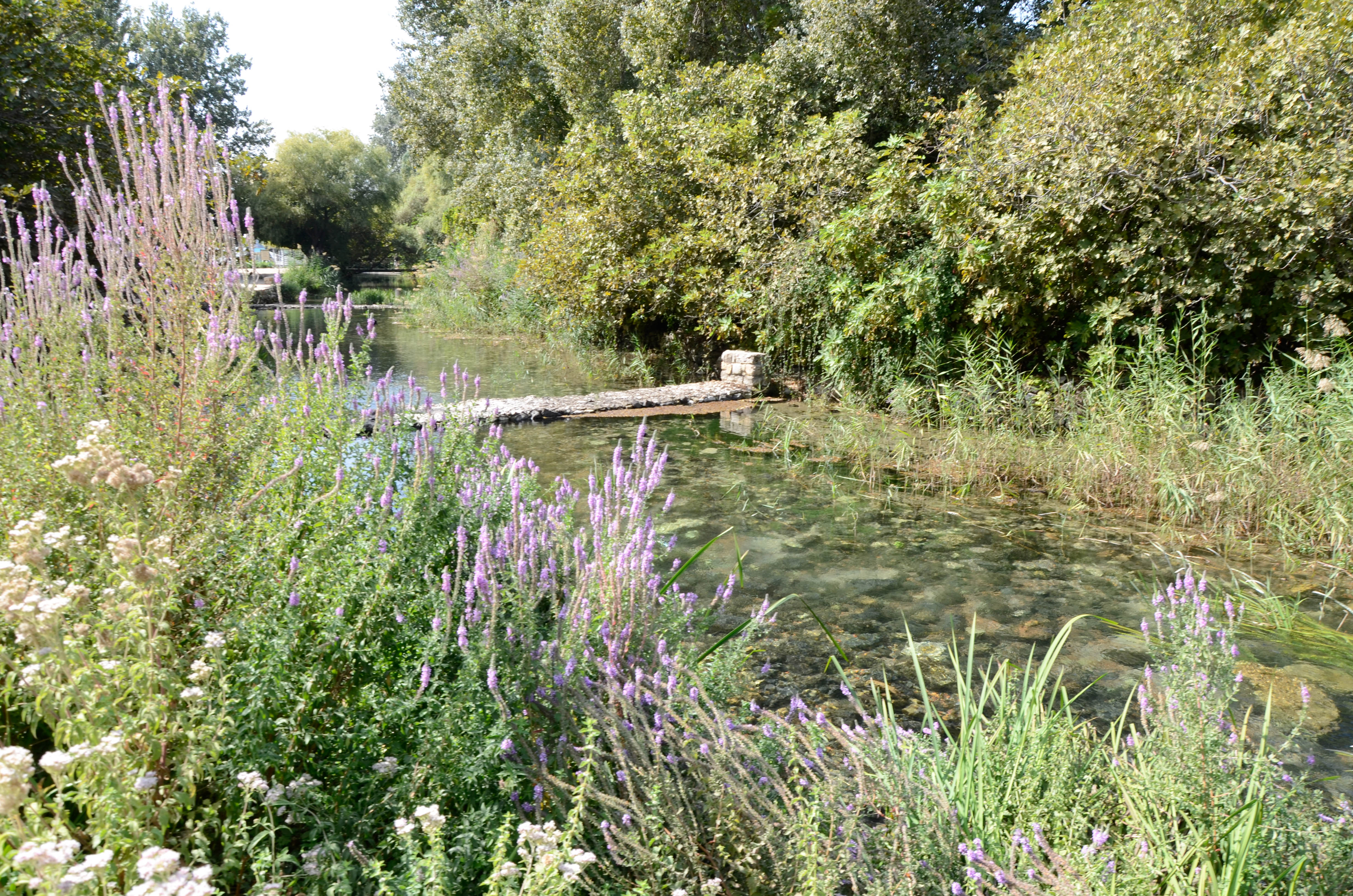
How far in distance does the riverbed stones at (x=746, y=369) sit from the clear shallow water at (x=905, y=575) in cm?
331

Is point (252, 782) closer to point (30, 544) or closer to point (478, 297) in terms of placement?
point (30, 544)

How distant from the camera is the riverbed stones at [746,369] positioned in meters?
10.9

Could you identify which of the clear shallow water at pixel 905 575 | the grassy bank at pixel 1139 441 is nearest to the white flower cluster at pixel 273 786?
the clear shallow water at pixel 905 575

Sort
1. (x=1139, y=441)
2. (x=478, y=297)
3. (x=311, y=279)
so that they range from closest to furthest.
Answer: (x=1139, y=441) → (x=478, y=297) → (x=311, y=279)

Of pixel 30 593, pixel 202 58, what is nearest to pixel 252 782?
pixel 30 593

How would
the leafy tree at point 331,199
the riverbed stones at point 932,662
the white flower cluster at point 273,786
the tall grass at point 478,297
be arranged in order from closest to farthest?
the white flower cluster at point 273,786 → the riverbed stones at point 932,662 → the tall grass at point 478,297 → the leafy tree at point 331,199

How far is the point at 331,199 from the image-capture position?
Result: 142 feet

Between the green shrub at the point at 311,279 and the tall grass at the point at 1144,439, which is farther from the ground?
the green shrub at the point at 311,279

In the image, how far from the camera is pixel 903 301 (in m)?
9.20

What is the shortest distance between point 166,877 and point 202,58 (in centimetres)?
4393

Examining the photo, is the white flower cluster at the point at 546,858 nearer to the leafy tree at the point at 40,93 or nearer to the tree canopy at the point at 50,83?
the tree canopy at the point at 50,83

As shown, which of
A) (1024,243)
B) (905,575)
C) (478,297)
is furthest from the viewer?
(478,297)

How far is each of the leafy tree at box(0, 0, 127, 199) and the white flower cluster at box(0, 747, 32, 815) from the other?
10686mm

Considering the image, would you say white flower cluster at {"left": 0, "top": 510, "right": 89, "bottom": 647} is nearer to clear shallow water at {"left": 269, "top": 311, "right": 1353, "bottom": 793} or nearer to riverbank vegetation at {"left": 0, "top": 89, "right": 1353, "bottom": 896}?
riverbank vegetation at {"left": 0, "top": 89, "right": 1353, "bottom": 896}
